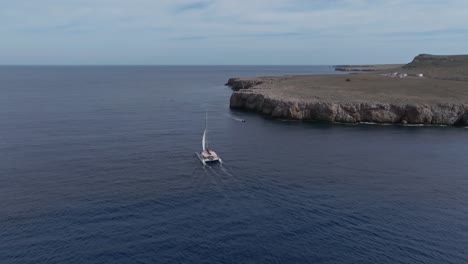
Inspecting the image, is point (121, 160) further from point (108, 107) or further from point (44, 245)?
point (108, 107)

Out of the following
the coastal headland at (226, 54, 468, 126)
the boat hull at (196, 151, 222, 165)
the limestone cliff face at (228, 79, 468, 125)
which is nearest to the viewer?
the boat hull at (196, 151, 222, 165)

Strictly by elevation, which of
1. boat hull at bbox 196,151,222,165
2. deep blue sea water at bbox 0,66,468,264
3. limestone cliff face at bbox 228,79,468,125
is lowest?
deep blue sea water at bbox 0,66,468,264

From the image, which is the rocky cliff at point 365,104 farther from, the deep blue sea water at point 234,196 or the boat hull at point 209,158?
the boat hull at point 209,158

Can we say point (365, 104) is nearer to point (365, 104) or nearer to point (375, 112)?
point (365, 104)

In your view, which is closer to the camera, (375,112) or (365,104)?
(375,112)

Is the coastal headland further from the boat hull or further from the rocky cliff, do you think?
the boat hull

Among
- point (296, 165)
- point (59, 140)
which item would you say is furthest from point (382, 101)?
point (59, 140)

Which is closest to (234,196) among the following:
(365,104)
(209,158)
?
(209,158)

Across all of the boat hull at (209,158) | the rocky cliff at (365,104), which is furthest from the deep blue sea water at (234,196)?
the rocky cliff at (365,104)

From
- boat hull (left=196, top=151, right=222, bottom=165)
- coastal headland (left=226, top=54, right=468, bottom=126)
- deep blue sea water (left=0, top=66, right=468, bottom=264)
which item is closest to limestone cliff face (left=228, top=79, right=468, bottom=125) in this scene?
coastal headland (left=226, top=54, right=468, bottom=126)
